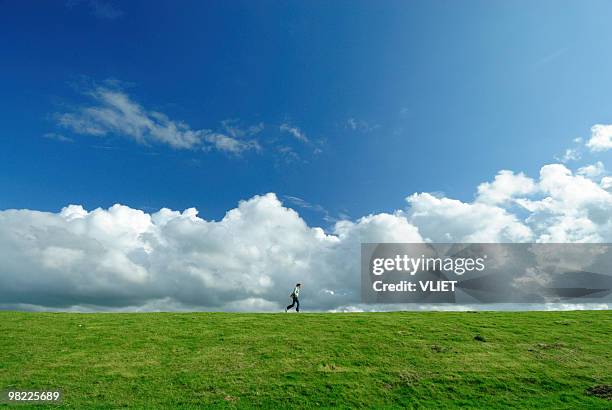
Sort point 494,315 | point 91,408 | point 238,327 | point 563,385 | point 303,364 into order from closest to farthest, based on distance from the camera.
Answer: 1. point 91,408
2. point 563,385
3. point 303,364
4. point 238,327
5. point 494,315

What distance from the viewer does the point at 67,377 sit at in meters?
22.2

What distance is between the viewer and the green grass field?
66.7 ft

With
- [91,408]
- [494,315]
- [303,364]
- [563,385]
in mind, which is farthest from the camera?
[494,315]

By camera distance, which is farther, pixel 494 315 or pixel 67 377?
pixel 494 315

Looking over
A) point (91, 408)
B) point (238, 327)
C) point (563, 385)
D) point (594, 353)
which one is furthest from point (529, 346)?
point (91, 408)

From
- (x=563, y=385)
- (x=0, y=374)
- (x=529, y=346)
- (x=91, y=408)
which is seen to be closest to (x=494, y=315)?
(x=529, y=346)

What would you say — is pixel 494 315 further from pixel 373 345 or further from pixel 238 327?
pixel 238 327

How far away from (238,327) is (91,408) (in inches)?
518

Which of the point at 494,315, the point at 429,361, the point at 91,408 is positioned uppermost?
the point at 494,315

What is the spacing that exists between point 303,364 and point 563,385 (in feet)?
45.4

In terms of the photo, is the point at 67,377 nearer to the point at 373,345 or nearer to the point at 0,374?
the point at 0,374

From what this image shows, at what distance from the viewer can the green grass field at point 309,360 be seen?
2034 centimetres

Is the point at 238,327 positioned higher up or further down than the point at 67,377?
higher up

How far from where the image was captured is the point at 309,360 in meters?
24.4
